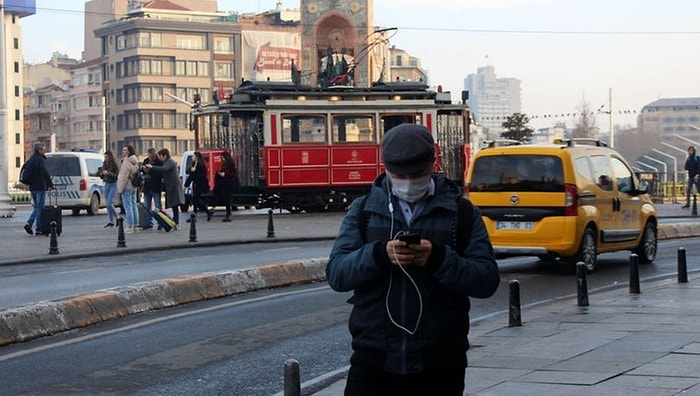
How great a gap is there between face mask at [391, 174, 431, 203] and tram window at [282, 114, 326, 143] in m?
30.8

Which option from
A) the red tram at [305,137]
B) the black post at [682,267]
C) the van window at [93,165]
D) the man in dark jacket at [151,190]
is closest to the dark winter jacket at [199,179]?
the red tram at [305,137]

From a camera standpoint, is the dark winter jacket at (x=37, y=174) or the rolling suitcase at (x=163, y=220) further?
the rolling suitcase at (x=163, y=220)

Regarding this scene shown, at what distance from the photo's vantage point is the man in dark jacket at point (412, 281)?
4.50 meters

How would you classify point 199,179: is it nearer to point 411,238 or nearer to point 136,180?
point 136,180

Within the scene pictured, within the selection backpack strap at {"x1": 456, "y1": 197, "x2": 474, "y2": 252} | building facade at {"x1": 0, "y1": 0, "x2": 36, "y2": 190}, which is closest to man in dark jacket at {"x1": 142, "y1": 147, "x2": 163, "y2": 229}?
backpack strap at {"x1": 456, "y1": 197, "x2": 474, "y2": 252}

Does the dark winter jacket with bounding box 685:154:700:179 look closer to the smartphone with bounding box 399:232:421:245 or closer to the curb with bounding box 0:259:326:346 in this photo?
the curb with bounding box 0:259:326:346

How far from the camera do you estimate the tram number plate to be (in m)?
16.4

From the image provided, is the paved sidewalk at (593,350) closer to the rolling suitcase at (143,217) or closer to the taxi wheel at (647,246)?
the taxi wheel at (647,246)

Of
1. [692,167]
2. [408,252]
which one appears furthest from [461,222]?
[692,167]

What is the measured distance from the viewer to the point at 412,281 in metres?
4.52

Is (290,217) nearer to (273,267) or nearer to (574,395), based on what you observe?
(273,267)

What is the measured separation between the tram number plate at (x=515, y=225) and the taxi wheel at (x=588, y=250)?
758 mm

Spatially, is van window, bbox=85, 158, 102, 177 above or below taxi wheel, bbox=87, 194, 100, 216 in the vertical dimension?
above

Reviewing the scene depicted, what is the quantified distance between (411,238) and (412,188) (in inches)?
10.6
